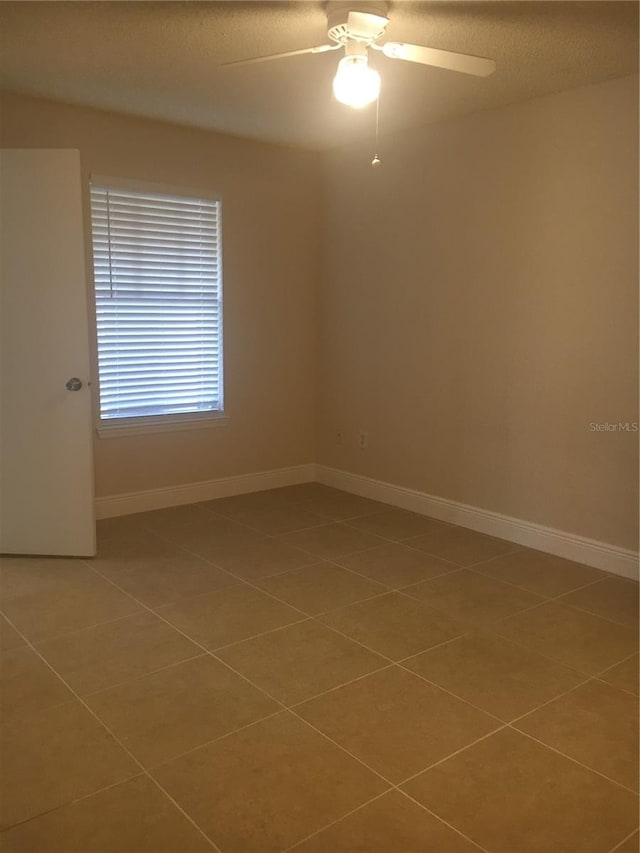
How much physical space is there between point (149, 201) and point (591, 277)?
2.63m

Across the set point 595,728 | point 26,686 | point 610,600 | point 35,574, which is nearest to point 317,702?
point 595,728

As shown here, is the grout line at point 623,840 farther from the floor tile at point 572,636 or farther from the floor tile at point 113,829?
the floor tile at point 113,829

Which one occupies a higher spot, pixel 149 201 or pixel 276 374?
pixel 149 201

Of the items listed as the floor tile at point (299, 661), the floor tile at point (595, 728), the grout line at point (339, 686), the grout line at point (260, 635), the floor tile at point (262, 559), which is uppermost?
the floor tile at point (262, 559)

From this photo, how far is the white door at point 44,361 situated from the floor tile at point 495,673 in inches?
78.0

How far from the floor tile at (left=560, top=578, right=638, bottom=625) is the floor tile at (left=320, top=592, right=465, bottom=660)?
654 millimetres

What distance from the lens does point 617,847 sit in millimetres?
1753

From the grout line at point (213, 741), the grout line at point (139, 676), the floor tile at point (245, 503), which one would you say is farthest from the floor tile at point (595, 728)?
the floor tile at point (245, 503)

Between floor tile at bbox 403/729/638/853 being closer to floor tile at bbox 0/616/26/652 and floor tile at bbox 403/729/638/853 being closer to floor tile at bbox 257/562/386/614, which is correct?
floor tile at bbox 257/562/386/614

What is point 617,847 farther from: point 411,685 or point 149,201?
point 149,201

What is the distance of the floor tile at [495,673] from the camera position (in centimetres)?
240

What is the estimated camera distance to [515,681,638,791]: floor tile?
2.07m

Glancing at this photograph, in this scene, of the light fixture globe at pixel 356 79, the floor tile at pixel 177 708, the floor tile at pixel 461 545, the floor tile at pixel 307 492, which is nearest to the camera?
the floor tile at pixel 177 708

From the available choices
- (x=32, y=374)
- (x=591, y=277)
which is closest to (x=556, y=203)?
(x=591, y=277)
